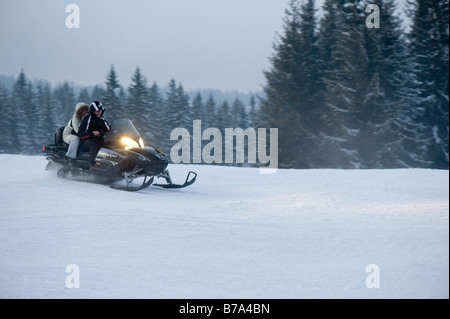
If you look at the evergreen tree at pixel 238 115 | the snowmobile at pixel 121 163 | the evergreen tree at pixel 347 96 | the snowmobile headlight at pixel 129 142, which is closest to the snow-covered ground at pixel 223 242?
the snowmobile at pixel 121 163

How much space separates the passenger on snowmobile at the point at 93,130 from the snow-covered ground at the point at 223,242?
61 centimetres

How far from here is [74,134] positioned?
8.23 meters

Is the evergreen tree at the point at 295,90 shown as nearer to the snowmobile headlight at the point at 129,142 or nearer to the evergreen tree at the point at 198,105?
the snowmobile headlight at the point at 129,142

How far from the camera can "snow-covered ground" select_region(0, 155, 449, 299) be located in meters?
3.76

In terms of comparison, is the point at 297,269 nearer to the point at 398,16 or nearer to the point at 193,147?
the point at 398,16

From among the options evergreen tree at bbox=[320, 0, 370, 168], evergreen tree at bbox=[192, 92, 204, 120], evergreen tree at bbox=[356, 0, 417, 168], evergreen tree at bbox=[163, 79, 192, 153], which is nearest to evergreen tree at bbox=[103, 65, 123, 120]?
evergreen tree at bbox=[163, 79, 192, 153]

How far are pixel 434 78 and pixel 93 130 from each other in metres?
18.9

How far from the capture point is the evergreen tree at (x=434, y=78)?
21.6m

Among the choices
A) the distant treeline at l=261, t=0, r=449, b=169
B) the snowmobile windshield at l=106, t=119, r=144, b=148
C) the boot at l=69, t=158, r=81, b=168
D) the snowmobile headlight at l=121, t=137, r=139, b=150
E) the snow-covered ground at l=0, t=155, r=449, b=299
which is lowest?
the snow-covered ground at l=0, t=155, r=449, b=299

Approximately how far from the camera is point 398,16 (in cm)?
2288

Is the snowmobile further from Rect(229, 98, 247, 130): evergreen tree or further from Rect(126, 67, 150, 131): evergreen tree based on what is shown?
Rect(229, 98, 247, 130): evergreen tree

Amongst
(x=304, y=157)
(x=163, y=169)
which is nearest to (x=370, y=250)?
(x=163, y=169)
